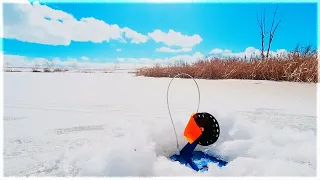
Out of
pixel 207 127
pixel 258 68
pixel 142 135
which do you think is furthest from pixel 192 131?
pixel 258 68

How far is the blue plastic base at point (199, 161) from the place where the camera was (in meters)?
1.16

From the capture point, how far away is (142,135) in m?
1.26

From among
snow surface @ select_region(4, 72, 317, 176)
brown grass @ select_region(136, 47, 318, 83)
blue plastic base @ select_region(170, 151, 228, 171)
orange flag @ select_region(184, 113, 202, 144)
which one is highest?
brown grass @ select_region(136, 47, 318, 83)

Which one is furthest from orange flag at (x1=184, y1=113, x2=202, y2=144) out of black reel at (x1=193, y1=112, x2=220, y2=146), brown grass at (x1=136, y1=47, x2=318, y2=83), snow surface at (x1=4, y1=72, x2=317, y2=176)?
brown grass at (x1=136, y1=47, x2=318, y2=83)

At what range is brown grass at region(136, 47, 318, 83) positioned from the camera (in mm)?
3451

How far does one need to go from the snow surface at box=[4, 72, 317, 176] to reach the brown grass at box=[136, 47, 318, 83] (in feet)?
3.66

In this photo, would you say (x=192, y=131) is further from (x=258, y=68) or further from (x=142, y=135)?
(x=258, y=68)

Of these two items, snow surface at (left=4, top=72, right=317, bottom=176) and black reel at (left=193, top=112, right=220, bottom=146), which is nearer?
snow surface at (left=4, top=72, right=317, bottom=176)

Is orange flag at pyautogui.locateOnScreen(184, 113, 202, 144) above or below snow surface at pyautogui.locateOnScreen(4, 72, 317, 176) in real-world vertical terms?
above

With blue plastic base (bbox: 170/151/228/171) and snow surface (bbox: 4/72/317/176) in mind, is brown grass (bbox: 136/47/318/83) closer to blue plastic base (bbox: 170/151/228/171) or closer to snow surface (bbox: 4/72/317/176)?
snow surface (bbox: 4/72/317/176)

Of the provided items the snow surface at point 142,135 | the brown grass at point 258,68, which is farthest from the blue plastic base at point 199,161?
the brown grass at point 258,68

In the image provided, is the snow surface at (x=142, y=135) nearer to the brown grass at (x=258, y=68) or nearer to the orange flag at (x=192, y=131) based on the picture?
the orange flag at (x=192, y=131)

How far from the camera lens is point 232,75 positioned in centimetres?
399

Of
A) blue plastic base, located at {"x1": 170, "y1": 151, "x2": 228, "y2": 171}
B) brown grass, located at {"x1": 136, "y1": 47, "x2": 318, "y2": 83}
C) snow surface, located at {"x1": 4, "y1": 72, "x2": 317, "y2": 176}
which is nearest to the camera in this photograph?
snow surface, located at {"x1": 4, "y1": 72, "x2": 317, "y2": 176}
